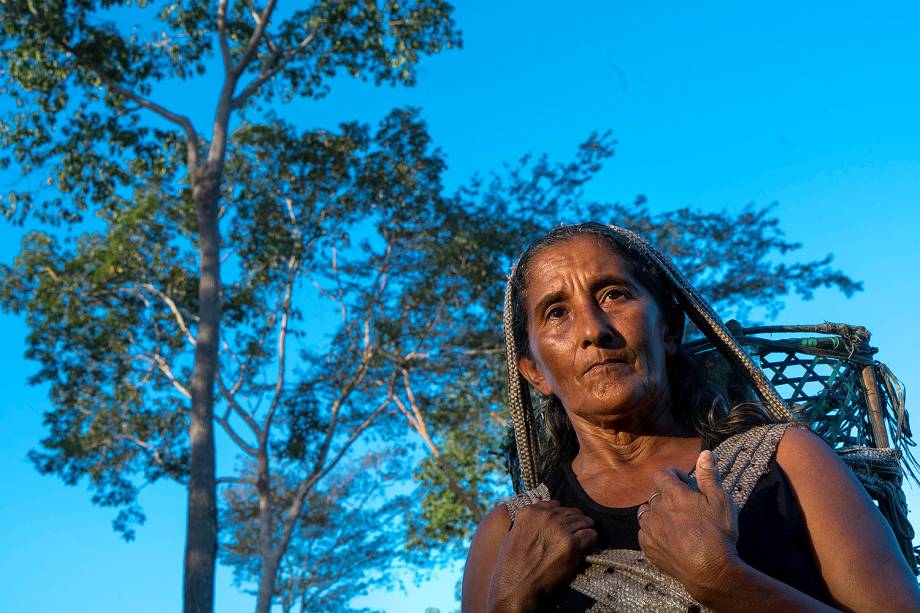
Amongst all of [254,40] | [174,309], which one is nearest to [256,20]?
[254,40]

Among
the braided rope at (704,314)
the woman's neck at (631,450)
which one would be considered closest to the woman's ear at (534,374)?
the woman's neck at (631,450)

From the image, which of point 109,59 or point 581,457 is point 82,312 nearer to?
point 109,59

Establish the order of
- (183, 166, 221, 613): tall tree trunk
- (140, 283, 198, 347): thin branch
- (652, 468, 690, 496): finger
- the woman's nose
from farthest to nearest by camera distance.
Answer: (140, 283, 198, 347): thin branch, (183, 166, 221, 613): tall tree trunk, the woman's nose, (652, 468, 690, 496): finger

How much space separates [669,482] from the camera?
144 cm

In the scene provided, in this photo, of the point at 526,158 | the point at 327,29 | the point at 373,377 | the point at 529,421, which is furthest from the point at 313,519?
the point at 529,421

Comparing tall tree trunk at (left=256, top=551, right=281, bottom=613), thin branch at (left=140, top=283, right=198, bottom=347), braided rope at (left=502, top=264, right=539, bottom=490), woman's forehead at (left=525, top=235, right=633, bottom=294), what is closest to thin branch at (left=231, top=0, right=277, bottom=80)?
thin branch at (left=140, top=283, right=198, bottom=347)

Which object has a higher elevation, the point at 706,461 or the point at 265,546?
the point at 265,546

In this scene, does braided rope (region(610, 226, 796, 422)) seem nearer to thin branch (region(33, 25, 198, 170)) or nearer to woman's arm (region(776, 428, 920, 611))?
woman's arm (region(776, 428, 920, 611))

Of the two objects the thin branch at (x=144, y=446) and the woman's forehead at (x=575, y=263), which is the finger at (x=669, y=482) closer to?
the woman's forehead at (x=575, y=263)

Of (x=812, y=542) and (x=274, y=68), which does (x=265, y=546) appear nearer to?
(x=274, y=68)

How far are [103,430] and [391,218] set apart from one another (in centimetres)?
599

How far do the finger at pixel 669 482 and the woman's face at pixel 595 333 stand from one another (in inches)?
10.2

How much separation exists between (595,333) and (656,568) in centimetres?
45

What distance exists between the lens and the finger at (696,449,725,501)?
1.40m
